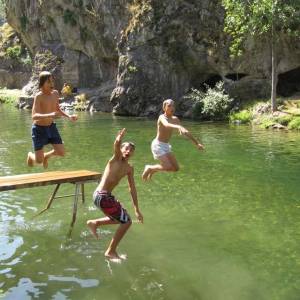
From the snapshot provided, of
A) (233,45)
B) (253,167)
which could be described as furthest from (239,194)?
(233,45)

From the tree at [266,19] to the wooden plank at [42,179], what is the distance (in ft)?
90.9

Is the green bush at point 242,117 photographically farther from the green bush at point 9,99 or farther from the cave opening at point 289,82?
the green bush at point 9,99

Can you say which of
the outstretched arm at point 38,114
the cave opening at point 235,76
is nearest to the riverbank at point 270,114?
the cave opening at point 235,76

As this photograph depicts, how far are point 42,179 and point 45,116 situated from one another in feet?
5.18

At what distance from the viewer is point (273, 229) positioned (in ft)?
39.5

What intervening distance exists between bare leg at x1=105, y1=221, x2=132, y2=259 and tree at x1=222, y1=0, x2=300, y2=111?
97.3 feet

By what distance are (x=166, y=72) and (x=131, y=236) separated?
123 feet

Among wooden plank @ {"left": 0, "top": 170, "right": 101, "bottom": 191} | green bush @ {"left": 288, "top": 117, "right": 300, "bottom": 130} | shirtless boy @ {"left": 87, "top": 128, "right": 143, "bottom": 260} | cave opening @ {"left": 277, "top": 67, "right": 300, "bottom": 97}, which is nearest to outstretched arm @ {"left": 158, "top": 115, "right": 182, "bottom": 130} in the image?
wooden plank @ {"left": 0, "top": 170, "right": 101, "bottom": 191}

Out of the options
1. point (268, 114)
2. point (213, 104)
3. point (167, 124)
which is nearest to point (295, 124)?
point (268, 114)

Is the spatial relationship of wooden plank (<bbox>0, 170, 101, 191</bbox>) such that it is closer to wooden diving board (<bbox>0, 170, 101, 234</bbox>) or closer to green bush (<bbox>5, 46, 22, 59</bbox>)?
wooden diving board (<bbox>0, 170, 101, 234</bbox>)

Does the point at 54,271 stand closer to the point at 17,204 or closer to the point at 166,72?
the point at 17,204

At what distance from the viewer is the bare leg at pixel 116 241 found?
9.84 metres

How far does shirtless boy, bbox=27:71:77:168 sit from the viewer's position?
39.3ft

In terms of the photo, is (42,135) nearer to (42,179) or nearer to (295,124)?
(42,179)
